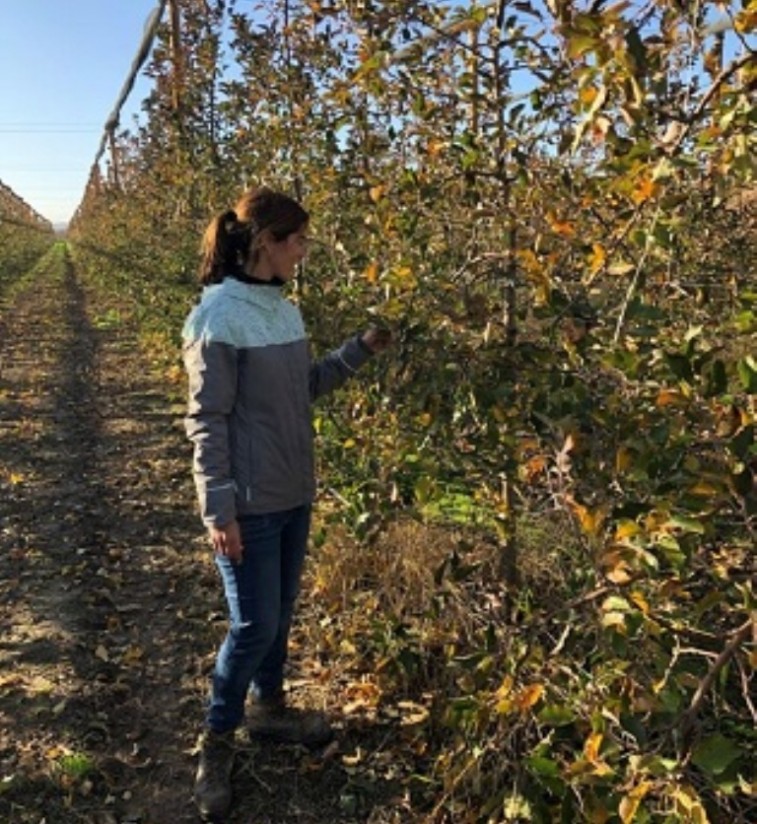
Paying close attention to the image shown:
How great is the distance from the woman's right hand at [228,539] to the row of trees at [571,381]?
1.21ft

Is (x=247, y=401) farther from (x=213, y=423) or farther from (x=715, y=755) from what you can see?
(x=715, y=755)

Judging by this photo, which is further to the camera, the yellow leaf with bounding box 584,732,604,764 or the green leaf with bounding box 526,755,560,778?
the green leaf with bounding box 526,755,560,778

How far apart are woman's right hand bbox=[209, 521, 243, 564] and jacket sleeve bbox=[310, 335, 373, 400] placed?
563mm

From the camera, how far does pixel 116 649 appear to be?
3627 mm

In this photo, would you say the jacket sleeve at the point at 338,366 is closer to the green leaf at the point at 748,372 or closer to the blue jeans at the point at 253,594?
the blue jeans at the point at 253,594

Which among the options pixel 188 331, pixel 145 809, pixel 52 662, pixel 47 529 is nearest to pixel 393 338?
pixel 188 331

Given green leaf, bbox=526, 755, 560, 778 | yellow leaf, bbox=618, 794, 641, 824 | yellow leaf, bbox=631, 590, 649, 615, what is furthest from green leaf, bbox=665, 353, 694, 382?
green leaf, bbox=526, 755, 560, 778

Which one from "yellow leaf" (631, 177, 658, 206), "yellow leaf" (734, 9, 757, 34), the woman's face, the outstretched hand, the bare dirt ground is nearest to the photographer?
"yellow leaf" (734, 9, 757, 34)

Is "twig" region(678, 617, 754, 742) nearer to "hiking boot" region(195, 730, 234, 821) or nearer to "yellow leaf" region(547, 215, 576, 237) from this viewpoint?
"yellow leaf" region(547, 215, 576, 237)

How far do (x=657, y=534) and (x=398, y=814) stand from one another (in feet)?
5.00

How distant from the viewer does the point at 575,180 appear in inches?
88.7

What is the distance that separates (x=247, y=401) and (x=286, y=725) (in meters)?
1.18

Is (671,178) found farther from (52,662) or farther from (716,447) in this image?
(52,662)

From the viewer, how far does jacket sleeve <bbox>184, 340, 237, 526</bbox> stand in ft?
7.84
